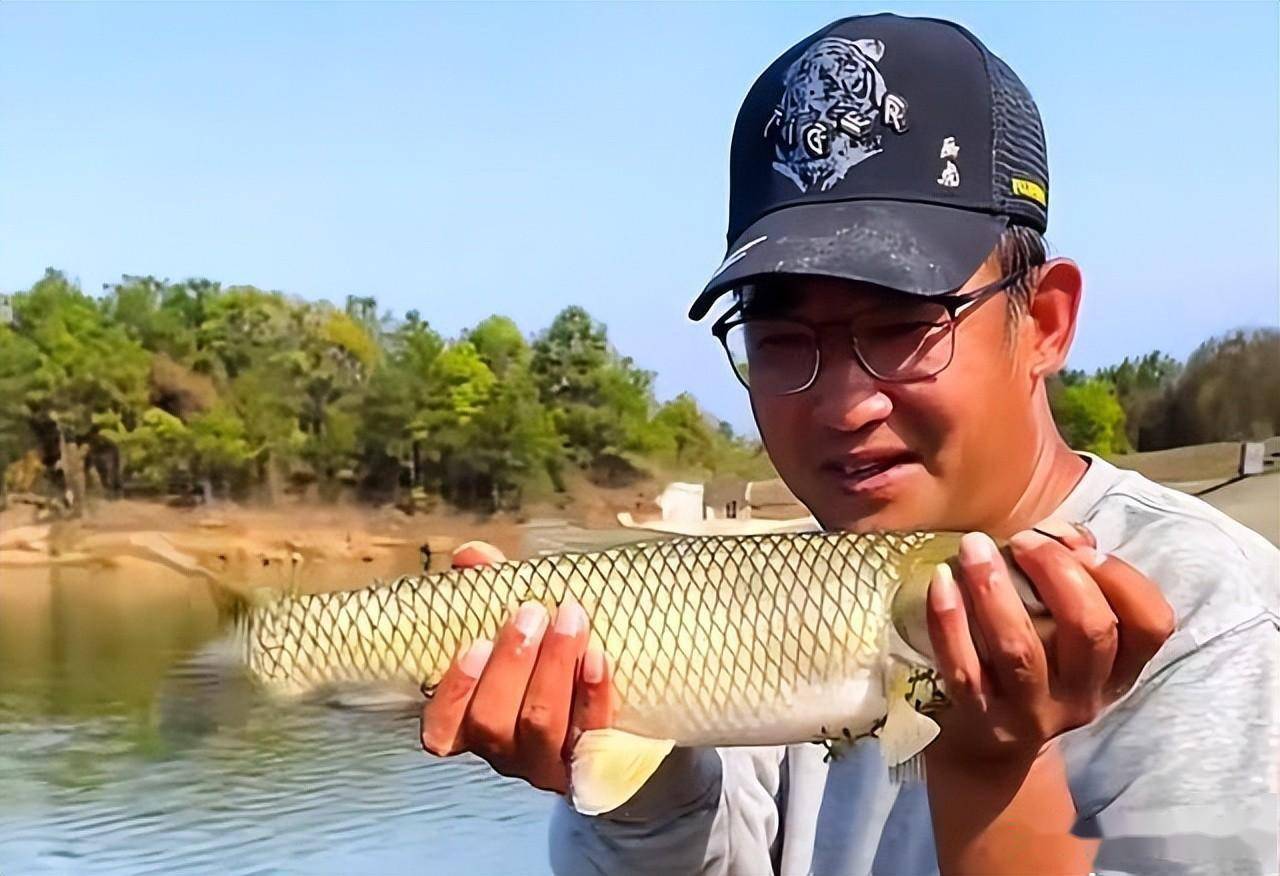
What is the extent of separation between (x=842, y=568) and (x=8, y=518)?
1599cm

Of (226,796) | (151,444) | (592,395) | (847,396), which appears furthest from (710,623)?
(151,444)

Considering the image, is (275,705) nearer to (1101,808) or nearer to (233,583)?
(233,583)

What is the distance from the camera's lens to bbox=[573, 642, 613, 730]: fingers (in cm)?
111

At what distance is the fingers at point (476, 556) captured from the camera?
119cm

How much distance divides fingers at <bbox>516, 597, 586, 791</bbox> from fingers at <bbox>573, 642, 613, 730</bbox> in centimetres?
1

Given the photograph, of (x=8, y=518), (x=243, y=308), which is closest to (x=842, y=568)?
(x=8, y=518)

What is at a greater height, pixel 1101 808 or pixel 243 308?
pixel 243 308

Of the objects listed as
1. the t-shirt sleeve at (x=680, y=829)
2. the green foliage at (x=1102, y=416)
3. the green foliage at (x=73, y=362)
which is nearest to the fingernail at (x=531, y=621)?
the t-shirt sleeve at (x=680, y=829)

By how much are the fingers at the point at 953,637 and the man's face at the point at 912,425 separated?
21 cm

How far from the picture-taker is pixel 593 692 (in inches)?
43.7

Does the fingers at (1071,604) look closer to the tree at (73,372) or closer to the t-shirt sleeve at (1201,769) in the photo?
the t-shirt sleeve at (1201,769)

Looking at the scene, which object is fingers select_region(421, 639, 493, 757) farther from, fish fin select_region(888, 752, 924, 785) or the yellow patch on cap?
the yellow patch on cap

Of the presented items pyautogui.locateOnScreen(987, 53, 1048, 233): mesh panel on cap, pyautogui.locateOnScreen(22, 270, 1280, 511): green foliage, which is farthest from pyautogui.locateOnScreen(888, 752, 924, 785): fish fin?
pyautogui.locateOnScreen(22, 270, 1280, 511): green foliage

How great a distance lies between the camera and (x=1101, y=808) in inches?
41.3
